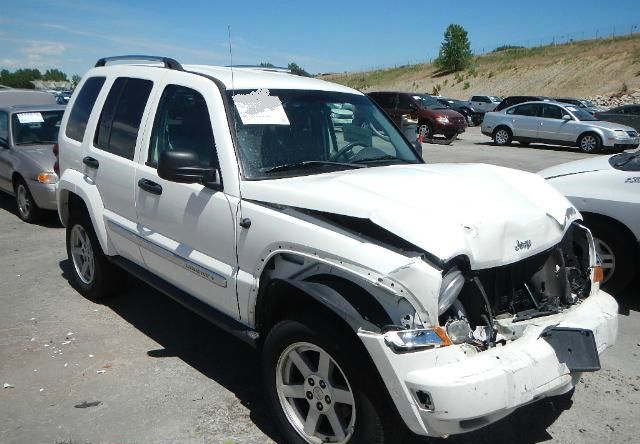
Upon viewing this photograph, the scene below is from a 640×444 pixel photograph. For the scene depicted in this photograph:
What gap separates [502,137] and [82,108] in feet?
61.6

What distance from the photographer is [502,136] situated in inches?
840

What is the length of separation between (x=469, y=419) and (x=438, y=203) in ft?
3.25

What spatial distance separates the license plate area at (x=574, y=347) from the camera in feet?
8.39

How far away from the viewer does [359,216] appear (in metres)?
2.64

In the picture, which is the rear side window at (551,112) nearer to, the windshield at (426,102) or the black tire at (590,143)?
the black tire at (590,143)

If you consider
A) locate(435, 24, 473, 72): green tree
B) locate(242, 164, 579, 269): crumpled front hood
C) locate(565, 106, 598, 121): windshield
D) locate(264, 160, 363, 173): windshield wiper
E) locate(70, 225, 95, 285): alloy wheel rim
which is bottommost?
locate(70, 225, 95, 285): alloy wheel rim

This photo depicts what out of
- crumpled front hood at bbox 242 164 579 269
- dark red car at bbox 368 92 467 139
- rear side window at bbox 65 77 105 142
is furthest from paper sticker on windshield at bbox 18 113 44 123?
dark red car at bbox 368 92 467 139

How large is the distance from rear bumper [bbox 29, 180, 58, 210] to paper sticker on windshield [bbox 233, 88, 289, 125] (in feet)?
16.9

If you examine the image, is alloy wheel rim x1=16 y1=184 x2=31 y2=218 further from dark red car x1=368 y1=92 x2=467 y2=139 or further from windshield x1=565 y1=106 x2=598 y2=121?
windshield x1=565 y1=106 x2=598 y2=121

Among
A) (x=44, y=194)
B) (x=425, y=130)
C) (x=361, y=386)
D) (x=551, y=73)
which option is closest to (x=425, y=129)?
(x=425, y=130)

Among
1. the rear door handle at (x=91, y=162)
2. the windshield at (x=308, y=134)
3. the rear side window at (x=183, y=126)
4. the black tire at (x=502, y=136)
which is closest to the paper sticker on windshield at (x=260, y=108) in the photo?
the windshield at (x=308, y=134)

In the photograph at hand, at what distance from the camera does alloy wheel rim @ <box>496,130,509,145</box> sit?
69.6 feet

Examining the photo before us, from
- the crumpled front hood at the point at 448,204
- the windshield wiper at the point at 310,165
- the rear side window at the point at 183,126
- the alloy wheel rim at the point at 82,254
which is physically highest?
the rear side window at the point at 183,126

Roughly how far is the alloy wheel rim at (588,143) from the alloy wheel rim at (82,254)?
17.8 m
